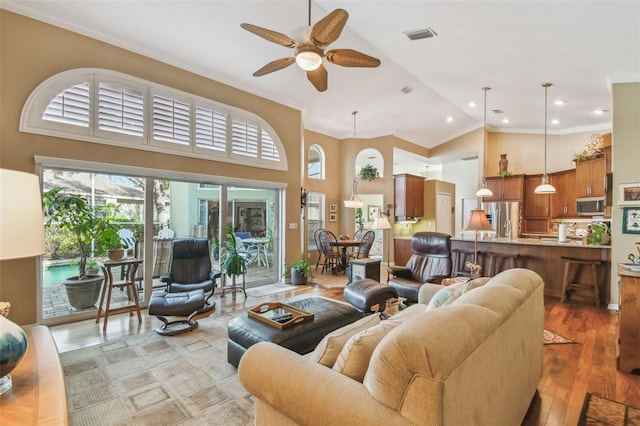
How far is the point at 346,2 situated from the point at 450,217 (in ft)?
25.8

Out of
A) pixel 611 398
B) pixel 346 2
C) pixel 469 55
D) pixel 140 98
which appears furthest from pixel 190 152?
pixel 611 398

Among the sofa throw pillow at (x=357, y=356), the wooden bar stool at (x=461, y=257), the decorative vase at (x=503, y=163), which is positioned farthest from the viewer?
the decorative vase at (x=503, y=163)

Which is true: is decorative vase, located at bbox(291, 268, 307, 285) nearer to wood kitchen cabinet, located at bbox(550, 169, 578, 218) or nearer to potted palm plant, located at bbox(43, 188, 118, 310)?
potted palm plant, located at bbox(43, 188, 118, 310)

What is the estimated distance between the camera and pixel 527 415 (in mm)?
2107

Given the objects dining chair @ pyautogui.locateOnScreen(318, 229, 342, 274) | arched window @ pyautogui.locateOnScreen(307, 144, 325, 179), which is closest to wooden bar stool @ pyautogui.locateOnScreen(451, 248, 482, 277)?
dining chair @ pyautogui.locateOnScreen(318, 229, 342, 274)

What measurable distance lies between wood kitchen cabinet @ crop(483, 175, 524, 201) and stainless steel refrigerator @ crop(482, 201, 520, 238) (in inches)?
5.7

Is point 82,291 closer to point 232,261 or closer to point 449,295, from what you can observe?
point 232,261

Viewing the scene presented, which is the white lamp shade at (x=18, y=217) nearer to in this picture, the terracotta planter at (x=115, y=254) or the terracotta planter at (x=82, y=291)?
the terracotta planter at (x=115, y=254)

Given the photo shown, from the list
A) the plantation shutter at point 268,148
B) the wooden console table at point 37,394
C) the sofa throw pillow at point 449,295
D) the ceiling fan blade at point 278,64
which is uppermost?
the ceiling fan blade at point 278,64

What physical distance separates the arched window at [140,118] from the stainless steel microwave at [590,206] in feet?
21.5

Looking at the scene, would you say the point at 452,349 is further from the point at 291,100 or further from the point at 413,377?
the point at 291,100

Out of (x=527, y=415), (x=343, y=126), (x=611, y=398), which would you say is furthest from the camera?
(x=343, y=126)

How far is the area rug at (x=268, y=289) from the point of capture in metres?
5.28

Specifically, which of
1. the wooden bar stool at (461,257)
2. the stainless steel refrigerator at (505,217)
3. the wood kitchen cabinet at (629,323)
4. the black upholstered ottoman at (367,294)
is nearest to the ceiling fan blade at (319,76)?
the black upholstered ottoman at (367,294)
